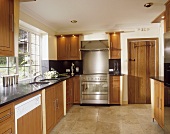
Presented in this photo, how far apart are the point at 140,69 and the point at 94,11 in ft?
8.32

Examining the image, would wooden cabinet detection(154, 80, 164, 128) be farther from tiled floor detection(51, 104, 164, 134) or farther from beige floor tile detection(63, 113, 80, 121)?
beige floor tile detection(63, 113, 80, 121)

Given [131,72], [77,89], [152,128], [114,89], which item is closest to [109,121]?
[152,128]

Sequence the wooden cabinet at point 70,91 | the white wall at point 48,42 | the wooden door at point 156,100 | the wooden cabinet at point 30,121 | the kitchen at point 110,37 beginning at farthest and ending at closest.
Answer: the kitchen at point 110,37 < the wooden cabinet at point 70,91 < the white wall at point 48,42 < the wooden door at point 156,100 < the wooden cabinet at point 30,121

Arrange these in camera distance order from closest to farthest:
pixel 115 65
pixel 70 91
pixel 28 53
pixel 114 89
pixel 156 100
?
pixel 156 100, pixel 28 53, pixel 70 91, pixel 114 89, pixel 115 65

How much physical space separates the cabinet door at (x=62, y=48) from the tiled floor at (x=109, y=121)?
1.78 meters

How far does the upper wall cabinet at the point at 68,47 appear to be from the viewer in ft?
18.2

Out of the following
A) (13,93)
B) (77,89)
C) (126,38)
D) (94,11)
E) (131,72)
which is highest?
(94,11)

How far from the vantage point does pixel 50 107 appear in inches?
124

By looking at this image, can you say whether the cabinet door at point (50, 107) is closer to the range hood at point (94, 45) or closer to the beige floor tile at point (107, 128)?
the beige floor tile at point (107, 128)

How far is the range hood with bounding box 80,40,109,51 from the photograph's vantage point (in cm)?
538

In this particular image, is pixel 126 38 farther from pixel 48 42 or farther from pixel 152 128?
pixel 152 128

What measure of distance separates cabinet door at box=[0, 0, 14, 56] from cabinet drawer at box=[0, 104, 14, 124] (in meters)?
0.81

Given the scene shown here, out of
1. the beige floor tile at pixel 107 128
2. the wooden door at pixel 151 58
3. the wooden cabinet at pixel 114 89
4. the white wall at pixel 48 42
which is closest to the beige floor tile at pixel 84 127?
the beige floor tile at pixel 107 128

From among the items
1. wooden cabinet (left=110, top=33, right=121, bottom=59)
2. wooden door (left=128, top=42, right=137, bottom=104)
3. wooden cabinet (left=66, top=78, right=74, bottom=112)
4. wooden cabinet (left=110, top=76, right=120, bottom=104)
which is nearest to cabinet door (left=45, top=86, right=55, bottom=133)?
wooden cabinet (left=66, top=78, right=74, bottom=112)
